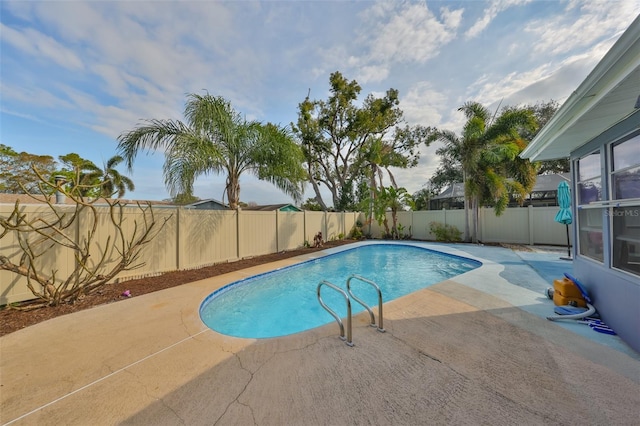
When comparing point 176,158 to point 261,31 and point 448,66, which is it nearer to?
point 261,31

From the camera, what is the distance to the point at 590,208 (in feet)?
12.3

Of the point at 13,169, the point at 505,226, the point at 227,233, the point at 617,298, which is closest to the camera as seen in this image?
the point at 617,298

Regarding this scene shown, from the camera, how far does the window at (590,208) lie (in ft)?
11.4

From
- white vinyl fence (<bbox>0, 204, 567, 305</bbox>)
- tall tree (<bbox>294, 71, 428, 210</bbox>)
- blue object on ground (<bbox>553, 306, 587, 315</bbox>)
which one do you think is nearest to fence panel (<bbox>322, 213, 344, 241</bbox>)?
white vinyl fence (<bbox>0, 204, 567, 305</bbox>)

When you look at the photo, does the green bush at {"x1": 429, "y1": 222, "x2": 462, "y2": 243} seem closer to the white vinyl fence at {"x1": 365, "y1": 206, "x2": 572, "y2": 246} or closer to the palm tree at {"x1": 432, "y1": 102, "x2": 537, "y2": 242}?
the white vinyl fence at {"x1": 365, "y1": 206, "x2": 572, "y2": 246}

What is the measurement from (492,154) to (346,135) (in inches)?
428

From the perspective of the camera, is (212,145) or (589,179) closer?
(589,179)

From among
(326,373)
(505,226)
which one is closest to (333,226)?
(505,226)

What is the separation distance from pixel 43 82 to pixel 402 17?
10.1m

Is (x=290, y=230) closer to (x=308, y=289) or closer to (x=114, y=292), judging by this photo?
(x=308, y=289)

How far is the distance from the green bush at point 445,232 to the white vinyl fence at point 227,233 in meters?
0.33

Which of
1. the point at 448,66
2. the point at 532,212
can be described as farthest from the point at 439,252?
the point at 448,66

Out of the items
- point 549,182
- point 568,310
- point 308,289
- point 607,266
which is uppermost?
point 549,182

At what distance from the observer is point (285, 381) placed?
2.23m
